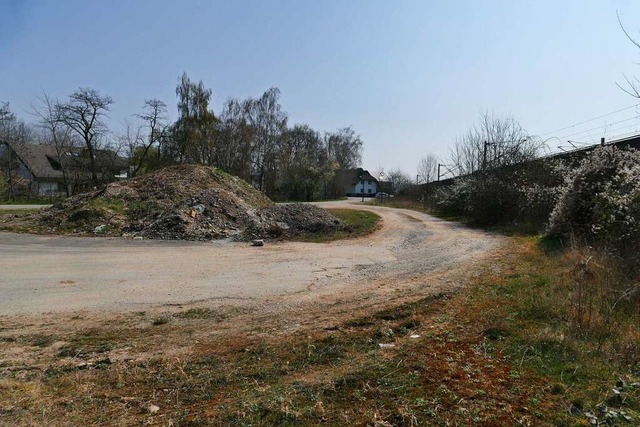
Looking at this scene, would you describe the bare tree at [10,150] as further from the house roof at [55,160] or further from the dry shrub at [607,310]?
the dry shrub at [607,310]

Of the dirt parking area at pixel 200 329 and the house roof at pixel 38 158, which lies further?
the house roof at pixel 38 158

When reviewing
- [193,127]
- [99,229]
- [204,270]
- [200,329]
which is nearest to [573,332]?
[200,329]

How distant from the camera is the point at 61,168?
4722 cm

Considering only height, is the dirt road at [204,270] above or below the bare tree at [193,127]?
below

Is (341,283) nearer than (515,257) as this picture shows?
Yes

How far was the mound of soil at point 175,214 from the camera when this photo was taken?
709 inches

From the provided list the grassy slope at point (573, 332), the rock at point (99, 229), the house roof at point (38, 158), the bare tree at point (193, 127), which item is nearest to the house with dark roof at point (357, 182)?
the bare tree at point (193, 127)

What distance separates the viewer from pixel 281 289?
936 cm

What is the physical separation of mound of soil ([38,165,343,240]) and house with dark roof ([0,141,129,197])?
1068 inches

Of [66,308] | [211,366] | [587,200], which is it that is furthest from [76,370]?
[587,200]

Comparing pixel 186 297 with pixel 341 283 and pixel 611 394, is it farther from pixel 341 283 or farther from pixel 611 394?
pixel 611 394

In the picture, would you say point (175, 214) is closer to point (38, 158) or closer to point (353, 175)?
point (38, 158)

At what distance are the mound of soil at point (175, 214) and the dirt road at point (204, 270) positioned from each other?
5.34 ft

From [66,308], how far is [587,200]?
16.1 meters
